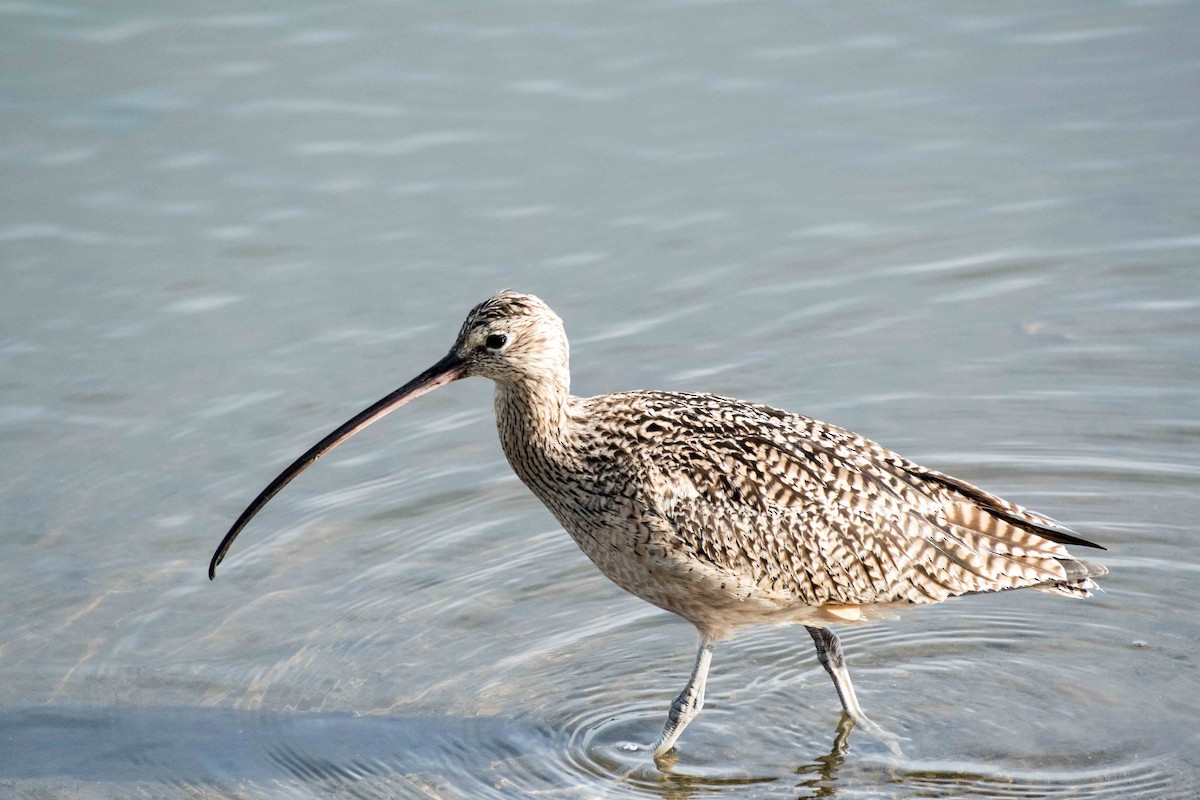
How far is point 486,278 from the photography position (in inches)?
411

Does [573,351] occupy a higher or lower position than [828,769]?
higher

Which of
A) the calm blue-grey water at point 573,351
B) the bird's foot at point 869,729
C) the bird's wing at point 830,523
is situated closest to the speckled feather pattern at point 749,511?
the bird's wing at point 830,523

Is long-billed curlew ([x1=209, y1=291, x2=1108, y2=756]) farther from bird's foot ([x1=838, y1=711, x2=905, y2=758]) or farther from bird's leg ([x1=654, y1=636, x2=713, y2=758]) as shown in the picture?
bird's foot ([x1=838, y1=711, x2=905, y2=758])

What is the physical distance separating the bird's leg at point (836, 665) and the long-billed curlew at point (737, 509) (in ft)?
0.60

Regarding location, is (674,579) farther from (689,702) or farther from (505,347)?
(505,347)

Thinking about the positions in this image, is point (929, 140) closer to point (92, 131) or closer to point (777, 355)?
point (777, 355)

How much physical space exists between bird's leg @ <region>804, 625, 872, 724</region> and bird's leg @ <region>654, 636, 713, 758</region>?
50 cm

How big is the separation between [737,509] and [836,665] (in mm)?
923

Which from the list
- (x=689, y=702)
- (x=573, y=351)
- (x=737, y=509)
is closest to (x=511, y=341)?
(x=737, y=509)

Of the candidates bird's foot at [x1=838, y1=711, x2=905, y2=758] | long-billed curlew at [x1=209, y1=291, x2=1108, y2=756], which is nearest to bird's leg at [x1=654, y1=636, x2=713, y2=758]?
long-billed curlew at [x1=209, y1=291, x2=1108, y2=756]

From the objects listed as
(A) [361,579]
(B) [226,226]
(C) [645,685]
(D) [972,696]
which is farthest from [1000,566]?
(B) [226,226]

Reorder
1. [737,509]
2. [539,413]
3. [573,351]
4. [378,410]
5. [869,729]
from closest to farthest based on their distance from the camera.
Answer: [737,509] → [539,413] → [378,410] → [869,729] → [573,351]

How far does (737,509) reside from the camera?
673cm

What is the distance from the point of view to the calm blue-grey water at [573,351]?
7227 mm
